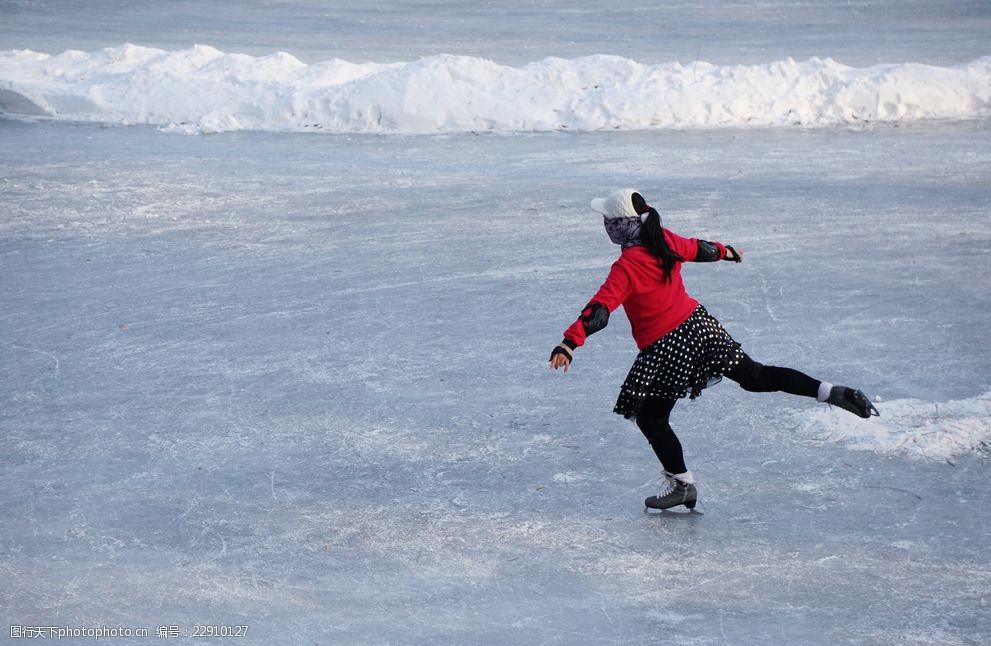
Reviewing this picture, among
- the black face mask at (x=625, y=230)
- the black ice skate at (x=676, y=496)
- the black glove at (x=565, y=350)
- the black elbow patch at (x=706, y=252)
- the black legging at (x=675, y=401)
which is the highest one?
the black face mask at (x=625, y=230)

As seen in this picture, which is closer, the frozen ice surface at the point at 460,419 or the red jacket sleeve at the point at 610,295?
the frozen ice surface at the point at 460,419

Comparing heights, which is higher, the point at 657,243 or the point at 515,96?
the point at 515,96

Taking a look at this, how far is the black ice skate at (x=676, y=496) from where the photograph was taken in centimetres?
448

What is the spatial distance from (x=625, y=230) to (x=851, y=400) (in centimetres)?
102

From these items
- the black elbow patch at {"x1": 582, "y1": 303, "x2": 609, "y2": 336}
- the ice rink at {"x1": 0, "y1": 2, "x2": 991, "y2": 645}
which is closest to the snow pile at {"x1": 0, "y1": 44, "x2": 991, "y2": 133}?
the ice rink at {"x1": 0, "y1": 2, "x2": 991, "y2": 645}

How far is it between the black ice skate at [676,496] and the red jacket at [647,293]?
1.75 feet

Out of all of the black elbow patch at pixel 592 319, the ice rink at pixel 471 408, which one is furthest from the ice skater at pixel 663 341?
the ice rink at pixel 471 408

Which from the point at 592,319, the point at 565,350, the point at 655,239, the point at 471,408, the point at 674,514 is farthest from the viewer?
the point at 471,408

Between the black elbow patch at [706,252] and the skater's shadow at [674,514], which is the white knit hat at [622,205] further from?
the skater's shadow at [674,514]

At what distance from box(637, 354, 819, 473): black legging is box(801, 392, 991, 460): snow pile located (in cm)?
77

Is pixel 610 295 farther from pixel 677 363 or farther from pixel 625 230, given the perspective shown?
pixel 677 363

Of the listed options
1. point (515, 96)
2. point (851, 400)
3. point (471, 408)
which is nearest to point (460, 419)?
point (471, 408)

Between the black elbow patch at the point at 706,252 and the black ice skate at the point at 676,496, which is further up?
the black elbow patch at the point at 706,252

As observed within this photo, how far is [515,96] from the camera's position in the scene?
1412 centimetres
